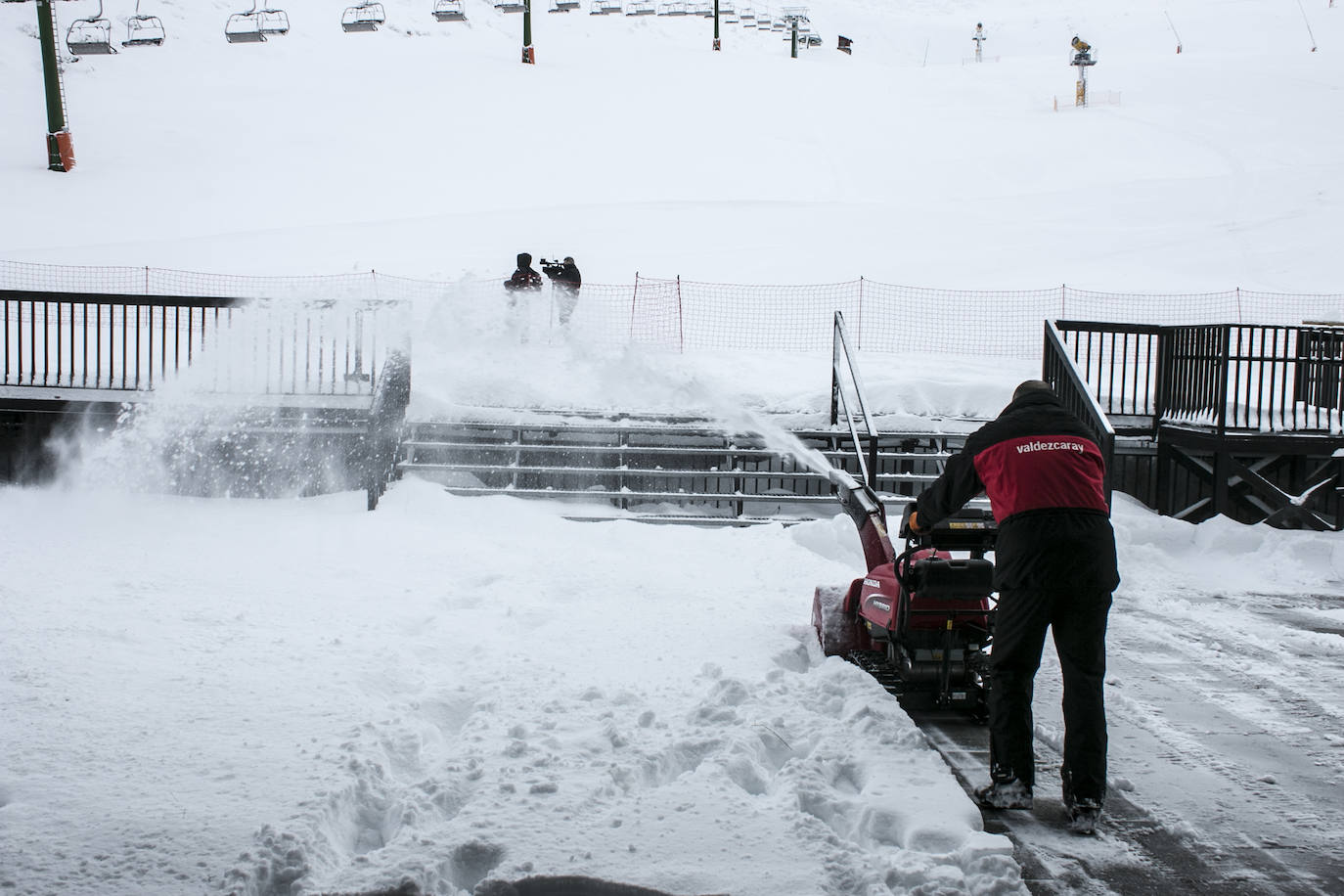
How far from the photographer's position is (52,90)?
2764 cm

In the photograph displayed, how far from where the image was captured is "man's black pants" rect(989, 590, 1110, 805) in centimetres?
390

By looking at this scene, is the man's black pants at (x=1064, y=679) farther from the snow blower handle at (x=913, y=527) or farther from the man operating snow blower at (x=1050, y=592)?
the snow blower handle at (x=913, y=527)

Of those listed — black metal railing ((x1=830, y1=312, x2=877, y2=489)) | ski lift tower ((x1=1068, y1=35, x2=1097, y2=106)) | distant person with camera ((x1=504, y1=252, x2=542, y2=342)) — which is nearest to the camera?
black metal railing ((x1=830, y1=312, x2=877, y2=489))

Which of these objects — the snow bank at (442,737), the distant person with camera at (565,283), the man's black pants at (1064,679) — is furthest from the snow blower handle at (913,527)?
the distant person with camera at (565,283)

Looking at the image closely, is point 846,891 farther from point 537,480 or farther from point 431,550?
point 537,480

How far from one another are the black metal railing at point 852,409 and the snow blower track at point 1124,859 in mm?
4593

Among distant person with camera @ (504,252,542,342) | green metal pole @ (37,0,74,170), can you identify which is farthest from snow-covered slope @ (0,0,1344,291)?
distant person with camera @ (504,252,542,342)

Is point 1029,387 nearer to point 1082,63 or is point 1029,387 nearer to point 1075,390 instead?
point 1075,390

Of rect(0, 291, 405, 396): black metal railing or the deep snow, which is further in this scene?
rect(0, 291, 405, 396): black metal railing

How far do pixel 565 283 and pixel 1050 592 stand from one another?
12453 millimetres

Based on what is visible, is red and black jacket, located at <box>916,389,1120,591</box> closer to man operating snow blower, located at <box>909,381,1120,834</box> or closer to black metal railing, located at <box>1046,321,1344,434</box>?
man operating snow blower, located at <box>909,381,1120,834</box>

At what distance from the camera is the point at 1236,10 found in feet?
248

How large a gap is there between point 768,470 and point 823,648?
525 centimetres

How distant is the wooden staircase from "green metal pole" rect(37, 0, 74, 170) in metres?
21.2
